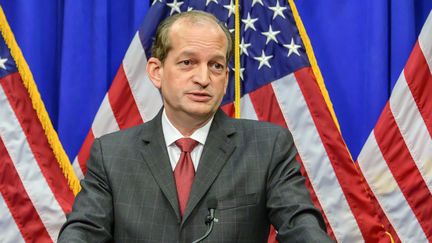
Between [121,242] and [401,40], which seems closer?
[121,242]

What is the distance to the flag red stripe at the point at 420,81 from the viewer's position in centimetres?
293

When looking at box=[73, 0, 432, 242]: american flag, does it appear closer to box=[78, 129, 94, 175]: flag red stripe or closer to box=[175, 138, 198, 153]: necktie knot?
box=[78, 129, 94, 175]: flag red stripe

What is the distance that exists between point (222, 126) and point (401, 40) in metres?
1.42

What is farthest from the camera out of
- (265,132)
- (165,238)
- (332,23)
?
(332,23)

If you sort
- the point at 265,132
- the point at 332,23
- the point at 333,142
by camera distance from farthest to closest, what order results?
the point at 332,23 < the point at 333,142 < the point at 265,132

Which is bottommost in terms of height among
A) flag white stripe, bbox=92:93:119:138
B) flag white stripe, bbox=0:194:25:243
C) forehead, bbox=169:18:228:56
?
flag white stripe, bbox=0:194:25:243

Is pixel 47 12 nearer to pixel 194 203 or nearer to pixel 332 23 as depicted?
pixel 332 23

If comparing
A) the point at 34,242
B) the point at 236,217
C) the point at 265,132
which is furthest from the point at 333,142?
the point at 34,242

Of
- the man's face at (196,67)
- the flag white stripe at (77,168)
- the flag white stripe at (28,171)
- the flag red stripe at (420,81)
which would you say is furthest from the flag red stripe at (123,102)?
the flag red stripe at (420,81)

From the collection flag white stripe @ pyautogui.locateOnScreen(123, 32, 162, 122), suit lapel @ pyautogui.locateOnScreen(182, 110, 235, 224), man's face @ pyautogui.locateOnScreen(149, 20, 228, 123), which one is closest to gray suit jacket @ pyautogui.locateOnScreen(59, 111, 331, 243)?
suit lapel @ pyautogui.locateOnScreen(182, 110, 235, 224)

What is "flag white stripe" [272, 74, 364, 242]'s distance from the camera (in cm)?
300

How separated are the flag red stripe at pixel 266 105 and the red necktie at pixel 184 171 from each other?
113 cm

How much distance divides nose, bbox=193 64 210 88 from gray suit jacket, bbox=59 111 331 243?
17cm

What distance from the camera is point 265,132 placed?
2.00 metres
